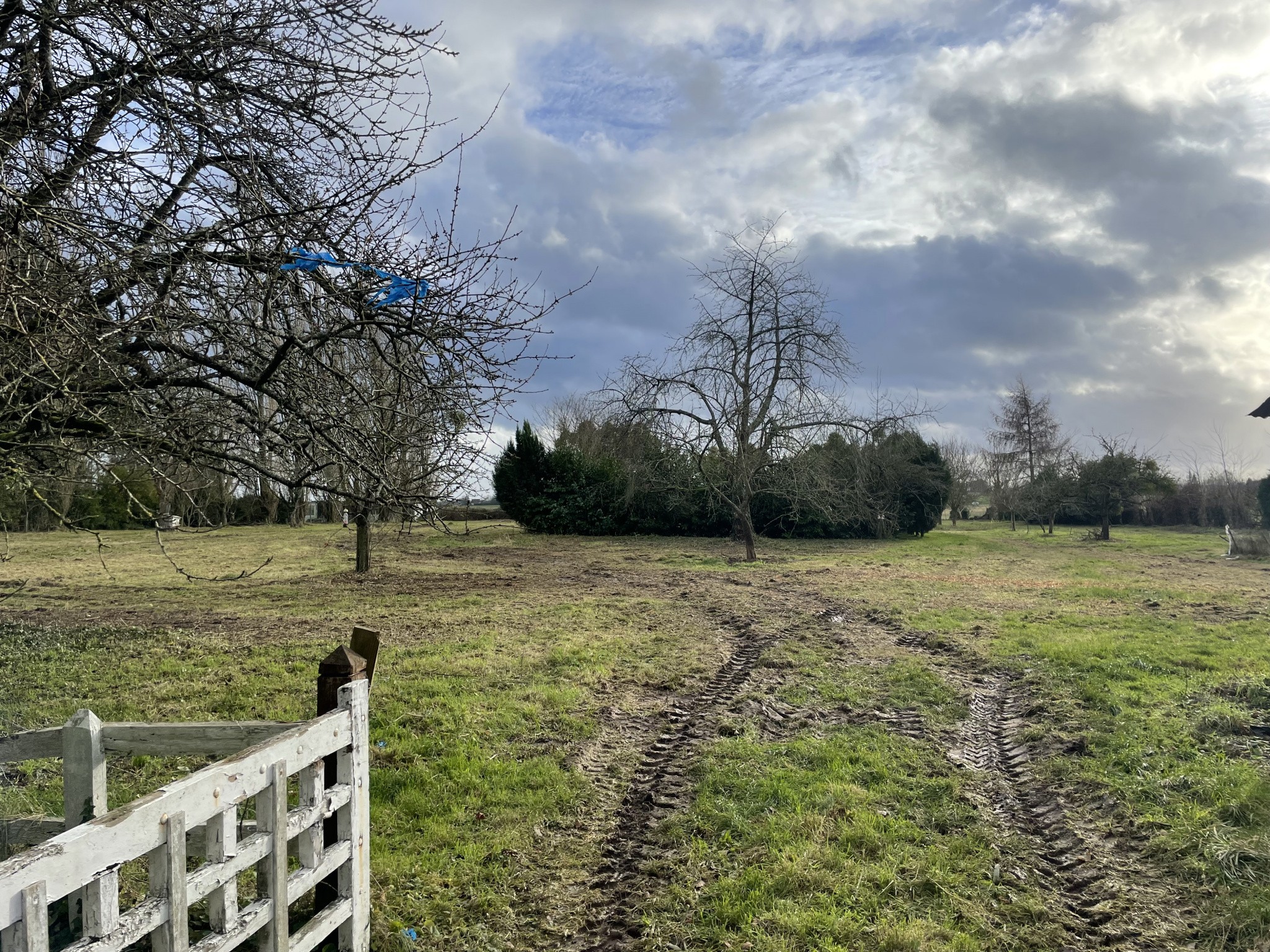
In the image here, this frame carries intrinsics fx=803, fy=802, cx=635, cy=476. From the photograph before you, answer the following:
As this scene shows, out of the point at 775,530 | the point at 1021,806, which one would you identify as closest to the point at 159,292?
the point at 1021,806

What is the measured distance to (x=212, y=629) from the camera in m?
10.7

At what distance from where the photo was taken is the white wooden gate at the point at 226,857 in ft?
6.31

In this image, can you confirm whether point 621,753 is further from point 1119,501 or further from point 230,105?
point 1119,501

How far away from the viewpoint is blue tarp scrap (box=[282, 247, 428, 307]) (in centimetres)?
488

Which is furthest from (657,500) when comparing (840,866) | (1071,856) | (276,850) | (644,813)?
(276,850)

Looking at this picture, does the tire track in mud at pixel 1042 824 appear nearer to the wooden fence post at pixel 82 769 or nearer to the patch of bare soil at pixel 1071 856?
the patch of bare soil at pixel 1071 856

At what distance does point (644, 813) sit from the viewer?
5.07m

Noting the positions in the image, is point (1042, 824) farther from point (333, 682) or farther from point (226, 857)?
point (226, 857)

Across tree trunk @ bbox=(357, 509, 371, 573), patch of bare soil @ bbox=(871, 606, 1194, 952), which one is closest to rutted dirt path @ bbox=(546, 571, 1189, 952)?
patch of bare soil @ bbox=(871, 606, 1194, 952)

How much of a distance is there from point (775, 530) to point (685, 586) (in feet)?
51.3

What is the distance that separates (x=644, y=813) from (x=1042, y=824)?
2.45 metres

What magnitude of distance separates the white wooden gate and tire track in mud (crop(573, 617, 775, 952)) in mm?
1107

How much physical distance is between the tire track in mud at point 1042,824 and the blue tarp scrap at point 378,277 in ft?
16.1

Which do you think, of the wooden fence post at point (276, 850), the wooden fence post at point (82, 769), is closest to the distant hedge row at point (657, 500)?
the wooden fence post at point (82, 769)
